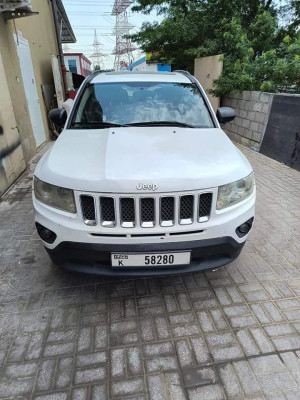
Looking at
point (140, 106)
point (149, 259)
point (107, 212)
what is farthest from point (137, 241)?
point (140, 106)

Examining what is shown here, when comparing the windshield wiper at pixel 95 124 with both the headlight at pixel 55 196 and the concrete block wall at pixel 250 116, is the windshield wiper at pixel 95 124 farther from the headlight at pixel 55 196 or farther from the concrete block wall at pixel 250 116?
the concrete block wall at pixel 250 116

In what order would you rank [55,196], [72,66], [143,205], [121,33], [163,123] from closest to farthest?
[143,205] < [55,196] < [163,123] < [72,66] < [121,33]

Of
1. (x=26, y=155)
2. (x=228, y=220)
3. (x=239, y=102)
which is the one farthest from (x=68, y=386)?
(x=239, y=102)

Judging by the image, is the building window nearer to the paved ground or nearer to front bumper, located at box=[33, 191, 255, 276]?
the paved ground

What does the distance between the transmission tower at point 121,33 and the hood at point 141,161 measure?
55.2m

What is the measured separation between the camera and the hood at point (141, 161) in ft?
6.48

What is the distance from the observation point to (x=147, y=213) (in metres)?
2.02

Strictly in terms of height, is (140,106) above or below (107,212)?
above

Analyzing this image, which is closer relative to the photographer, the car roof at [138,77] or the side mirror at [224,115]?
the car roof at [138,77]

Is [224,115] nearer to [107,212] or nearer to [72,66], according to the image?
[107,212]

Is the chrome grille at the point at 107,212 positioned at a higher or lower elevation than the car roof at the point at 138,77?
lower

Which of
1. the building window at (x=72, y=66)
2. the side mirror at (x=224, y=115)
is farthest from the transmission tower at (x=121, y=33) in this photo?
the side mirror at (x=224, y=115)

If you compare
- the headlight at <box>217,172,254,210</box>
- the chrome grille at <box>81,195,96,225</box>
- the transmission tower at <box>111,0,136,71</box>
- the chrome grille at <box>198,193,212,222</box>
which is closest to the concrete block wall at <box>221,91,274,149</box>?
the headlight at <box>217,172,254,210</box>

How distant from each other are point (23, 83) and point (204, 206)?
6247 millimetres
